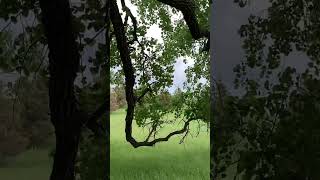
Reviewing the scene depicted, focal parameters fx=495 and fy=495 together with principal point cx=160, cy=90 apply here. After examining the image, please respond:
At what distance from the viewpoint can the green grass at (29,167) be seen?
164 centimetres

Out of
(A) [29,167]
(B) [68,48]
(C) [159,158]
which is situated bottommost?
(C) [159,158]

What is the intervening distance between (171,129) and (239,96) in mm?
1939

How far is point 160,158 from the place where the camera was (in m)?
3.78

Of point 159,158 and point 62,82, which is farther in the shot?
point 159,158

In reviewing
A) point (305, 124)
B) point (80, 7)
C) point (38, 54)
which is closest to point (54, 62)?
point (38, 54)

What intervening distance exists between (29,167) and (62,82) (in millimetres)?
317

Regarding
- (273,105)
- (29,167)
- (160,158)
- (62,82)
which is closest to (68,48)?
(62,82)

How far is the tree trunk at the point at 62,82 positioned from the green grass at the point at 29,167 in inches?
1.9

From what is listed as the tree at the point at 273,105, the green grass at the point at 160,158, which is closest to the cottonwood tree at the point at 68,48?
the tree at the point at 273,105

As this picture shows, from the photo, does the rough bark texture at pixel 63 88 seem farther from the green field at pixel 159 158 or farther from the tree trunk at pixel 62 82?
the green field at pixel 159 158

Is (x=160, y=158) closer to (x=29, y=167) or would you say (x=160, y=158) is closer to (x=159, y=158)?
(x=159, y=158)

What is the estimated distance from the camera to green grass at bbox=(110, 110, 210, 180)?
142 inches

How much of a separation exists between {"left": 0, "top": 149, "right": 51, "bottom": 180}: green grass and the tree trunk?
0.05 metres

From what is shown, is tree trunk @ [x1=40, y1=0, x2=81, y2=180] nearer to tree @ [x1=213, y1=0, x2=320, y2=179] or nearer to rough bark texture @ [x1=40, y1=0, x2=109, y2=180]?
rough bark texture @ [x1=40, y1=0, x2=109, y2=180]
